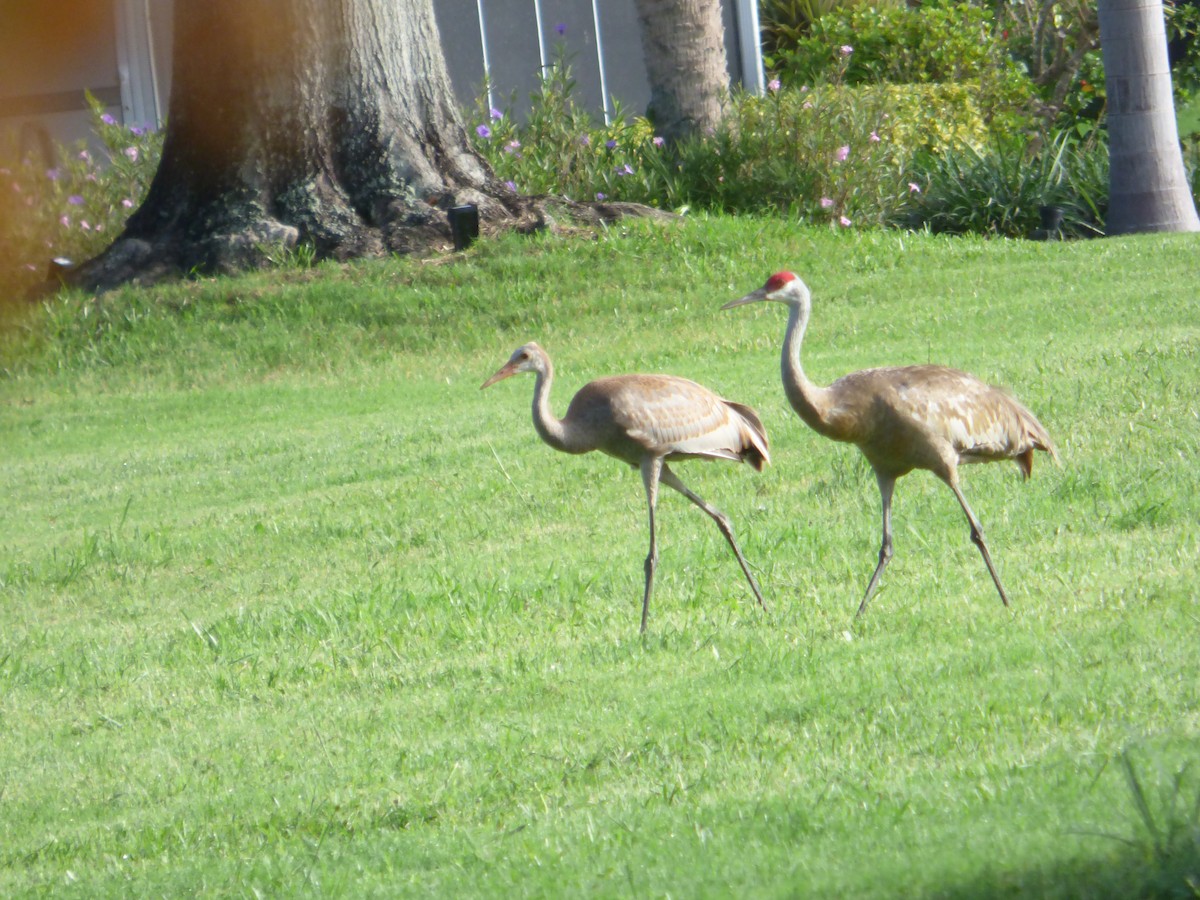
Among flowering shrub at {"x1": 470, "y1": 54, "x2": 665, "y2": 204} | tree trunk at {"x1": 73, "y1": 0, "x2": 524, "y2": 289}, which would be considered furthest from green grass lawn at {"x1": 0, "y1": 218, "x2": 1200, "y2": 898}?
flowering shrub at {"x1": 470, "y1": 54, "x2": 665, "y2": 204}

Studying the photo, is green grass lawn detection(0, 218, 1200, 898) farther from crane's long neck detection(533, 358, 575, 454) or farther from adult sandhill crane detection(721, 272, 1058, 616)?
crane's long neck detection(533, 358, 575, 454)

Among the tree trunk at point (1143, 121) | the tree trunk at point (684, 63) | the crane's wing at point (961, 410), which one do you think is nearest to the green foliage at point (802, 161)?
the tree trunk at point (684, 63)

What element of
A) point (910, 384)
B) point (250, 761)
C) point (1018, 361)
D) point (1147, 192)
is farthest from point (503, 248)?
point (250, 761)

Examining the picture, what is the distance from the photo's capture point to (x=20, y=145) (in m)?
1.30

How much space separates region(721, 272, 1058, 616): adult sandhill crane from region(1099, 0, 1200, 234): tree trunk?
11.2 m

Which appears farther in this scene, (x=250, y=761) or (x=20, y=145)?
(x=250, y=761)

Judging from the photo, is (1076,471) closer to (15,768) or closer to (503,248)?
(15,768)

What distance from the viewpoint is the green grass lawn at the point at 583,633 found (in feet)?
13.2

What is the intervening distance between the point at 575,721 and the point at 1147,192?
13.4 meters

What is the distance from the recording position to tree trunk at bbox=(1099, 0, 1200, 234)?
16.8 m

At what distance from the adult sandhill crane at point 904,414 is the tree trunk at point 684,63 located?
11.8 metres

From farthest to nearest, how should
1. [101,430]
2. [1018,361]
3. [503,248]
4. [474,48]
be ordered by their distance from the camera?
[474,48]
[503,248]
[101,430]
[1018,361]

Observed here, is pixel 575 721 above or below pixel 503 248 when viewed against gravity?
below

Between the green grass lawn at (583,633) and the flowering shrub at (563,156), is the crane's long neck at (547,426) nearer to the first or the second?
the green grass lawn at (583,633)
